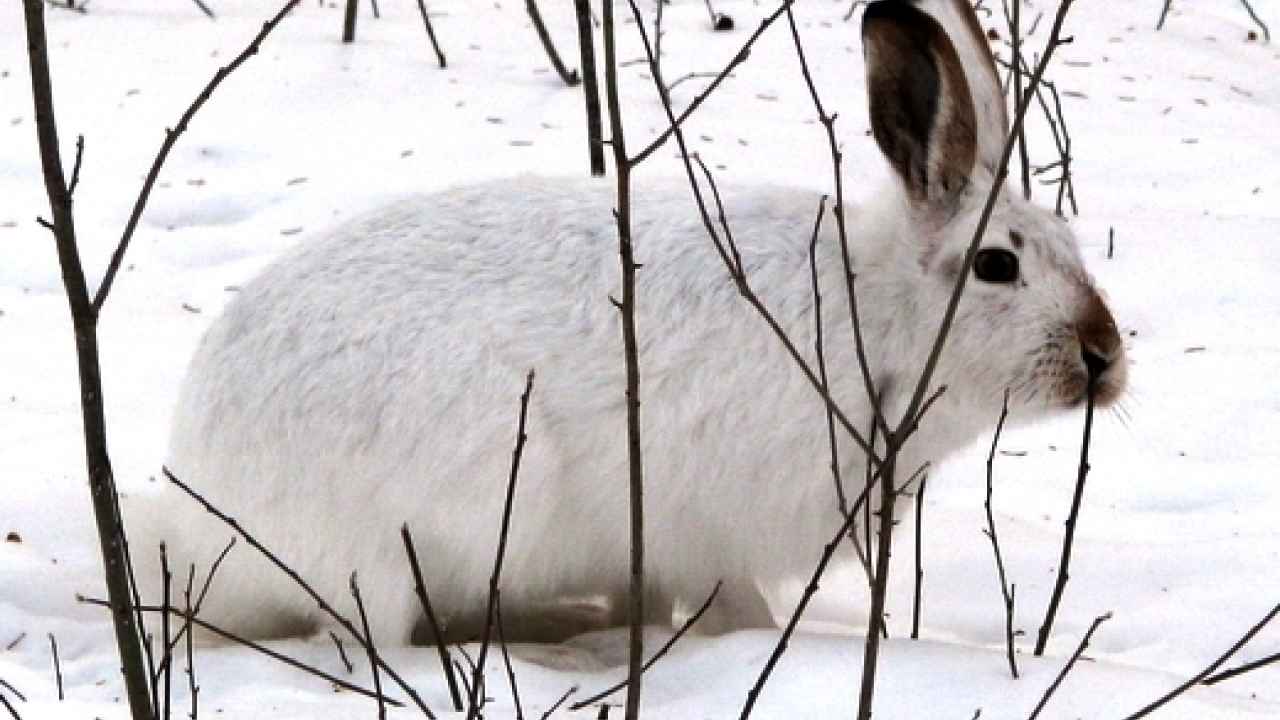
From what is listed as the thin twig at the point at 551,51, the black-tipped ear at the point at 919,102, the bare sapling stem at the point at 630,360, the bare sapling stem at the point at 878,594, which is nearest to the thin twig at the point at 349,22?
the thin twig at the point at 551,51

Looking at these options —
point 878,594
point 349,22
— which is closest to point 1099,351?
point 878,594

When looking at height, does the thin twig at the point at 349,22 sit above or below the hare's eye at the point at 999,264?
below

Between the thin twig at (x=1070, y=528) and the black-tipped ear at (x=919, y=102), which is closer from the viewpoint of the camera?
the thin twig at (x=1070, y=528)

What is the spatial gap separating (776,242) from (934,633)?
0.90 m

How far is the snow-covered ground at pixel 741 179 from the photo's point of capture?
3.61m

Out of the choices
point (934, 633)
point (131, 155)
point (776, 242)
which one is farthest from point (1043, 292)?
point (131, 155)

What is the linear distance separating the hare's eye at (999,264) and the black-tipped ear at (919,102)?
0.16 metres

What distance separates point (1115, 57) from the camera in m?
7.78

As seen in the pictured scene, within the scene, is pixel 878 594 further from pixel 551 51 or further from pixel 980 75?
pixel 551 51

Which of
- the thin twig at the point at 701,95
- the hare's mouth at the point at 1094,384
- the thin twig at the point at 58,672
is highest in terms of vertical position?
the thin twig at the point at 701,95

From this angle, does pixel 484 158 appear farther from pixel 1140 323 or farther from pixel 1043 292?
pixel 1043 292

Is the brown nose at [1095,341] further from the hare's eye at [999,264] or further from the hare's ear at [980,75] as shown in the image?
the hare's ear at [980,75]

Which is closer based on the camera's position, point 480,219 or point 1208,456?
point 480,219

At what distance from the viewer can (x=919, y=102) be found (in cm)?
381
